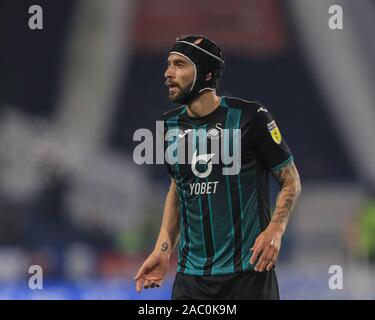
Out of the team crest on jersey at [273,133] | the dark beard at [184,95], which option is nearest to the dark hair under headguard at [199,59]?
the dark beard at [184,95]

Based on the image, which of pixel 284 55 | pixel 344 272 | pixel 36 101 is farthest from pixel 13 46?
pixel 344 272

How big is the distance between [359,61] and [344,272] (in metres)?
6.02

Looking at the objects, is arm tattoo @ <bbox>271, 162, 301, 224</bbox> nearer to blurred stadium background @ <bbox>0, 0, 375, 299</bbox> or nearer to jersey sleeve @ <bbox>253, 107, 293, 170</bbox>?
jersey sleeve @ <bbox>253, 107, 293, 170</bbox>

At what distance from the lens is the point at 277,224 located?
15.2 feet

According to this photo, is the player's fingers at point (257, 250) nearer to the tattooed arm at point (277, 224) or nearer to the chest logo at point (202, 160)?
the tattooed arm at point (277, 224)

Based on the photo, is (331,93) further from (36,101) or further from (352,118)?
(36,101)

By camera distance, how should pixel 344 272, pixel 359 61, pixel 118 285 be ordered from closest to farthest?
pixel 118 285 < pixel 344 272 < pixel 359 61

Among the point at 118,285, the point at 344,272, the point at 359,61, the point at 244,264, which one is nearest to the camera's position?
the point at 244,264

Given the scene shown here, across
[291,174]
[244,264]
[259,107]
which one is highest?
[259,107]

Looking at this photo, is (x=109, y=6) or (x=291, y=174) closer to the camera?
(x=291, y=174)

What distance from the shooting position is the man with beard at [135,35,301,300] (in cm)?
477

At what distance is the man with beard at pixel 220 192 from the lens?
477cm

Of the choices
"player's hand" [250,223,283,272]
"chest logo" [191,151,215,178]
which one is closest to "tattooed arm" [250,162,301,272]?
"player's hand" [250,223,283,272]

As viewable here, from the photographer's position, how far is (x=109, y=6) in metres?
19.8
